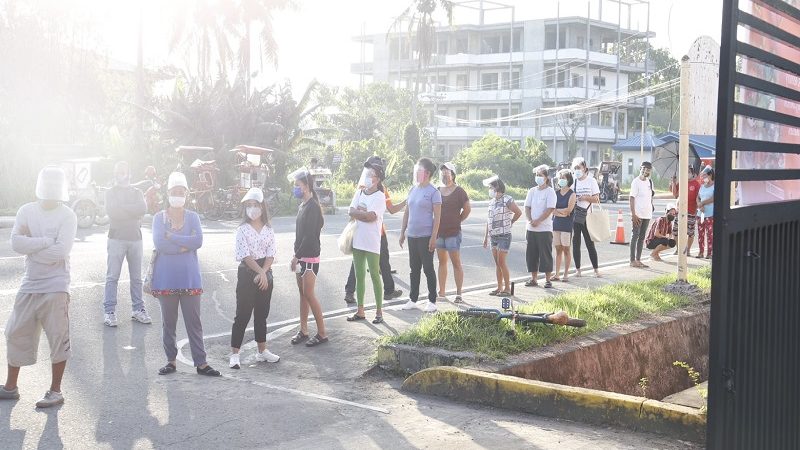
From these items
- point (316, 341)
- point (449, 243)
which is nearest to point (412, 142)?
point (449, 243)

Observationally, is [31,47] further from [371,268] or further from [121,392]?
[121,392]

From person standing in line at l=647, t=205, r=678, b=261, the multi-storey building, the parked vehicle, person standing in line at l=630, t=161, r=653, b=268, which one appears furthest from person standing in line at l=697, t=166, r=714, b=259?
the multi-storey building

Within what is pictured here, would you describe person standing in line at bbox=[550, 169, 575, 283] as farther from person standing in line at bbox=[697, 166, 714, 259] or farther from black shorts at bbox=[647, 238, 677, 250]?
person standing in line at bbox=[697, 166, 714, 259]

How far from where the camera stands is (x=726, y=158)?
3.64 metres

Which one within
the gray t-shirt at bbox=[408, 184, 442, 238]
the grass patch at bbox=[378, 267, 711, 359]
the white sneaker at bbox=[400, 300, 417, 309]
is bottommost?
the white sneaker at bbox=[400, 300, 417, 309]

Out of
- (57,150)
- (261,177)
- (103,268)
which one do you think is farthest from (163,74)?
(103,268)

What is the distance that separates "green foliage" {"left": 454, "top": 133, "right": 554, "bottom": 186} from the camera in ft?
175

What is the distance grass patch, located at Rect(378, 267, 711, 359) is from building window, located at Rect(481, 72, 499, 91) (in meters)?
78.2

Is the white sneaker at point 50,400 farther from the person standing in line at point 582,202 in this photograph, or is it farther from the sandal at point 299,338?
the person standing in line at point 582,202

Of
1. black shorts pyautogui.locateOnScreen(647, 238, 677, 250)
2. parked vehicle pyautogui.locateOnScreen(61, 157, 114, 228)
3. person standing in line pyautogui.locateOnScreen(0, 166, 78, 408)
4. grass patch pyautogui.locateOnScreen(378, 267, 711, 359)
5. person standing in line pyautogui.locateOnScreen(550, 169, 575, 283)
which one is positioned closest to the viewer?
person standing in line pyautogui.locateOnScreen(0, 166, 78, 408)

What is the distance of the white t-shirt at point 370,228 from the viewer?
10.9 m

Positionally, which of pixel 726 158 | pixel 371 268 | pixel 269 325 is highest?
pixel 726 158

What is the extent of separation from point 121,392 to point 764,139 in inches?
227

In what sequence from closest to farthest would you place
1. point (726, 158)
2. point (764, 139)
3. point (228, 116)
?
point (726, 158)
point (764, 139)
point (228, 116)
